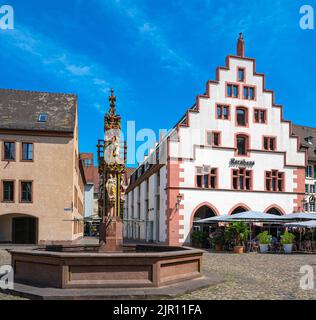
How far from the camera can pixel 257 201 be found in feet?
123

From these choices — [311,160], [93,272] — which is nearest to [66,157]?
[93,272]

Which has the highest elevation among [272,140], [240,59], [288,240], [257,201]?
[240,59]

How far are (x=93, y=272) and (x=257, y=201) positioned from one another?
27.9 m

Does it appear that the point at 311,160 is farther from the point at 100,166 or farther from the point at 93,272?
the point at 93,272

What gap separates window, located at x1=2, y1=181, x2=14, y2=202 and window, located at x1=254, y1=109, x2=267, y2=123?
20.0 m

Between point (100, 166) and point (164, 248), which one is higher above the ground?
point (100, 166)

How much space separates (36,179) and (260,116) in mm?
18655

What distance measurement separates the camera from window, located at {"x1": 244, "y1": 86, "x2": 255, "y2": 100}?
A: 37.9 metres

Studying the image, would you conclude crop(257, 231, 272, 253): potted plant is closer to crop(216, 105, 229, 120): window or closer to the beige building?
crop(216, 105, 229, 120): window

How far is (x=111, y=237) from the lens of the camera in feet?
49.6

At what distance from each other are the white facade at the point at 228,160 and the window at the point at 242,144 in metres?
0.12

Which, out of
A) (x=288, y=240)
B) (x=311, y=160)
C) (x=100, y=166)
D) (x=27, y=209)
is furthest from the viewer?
(x=311, y=160)

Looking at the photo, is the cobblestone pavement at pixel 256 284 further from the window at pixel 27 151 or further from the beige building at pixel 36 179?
the window at pixel 27 151
